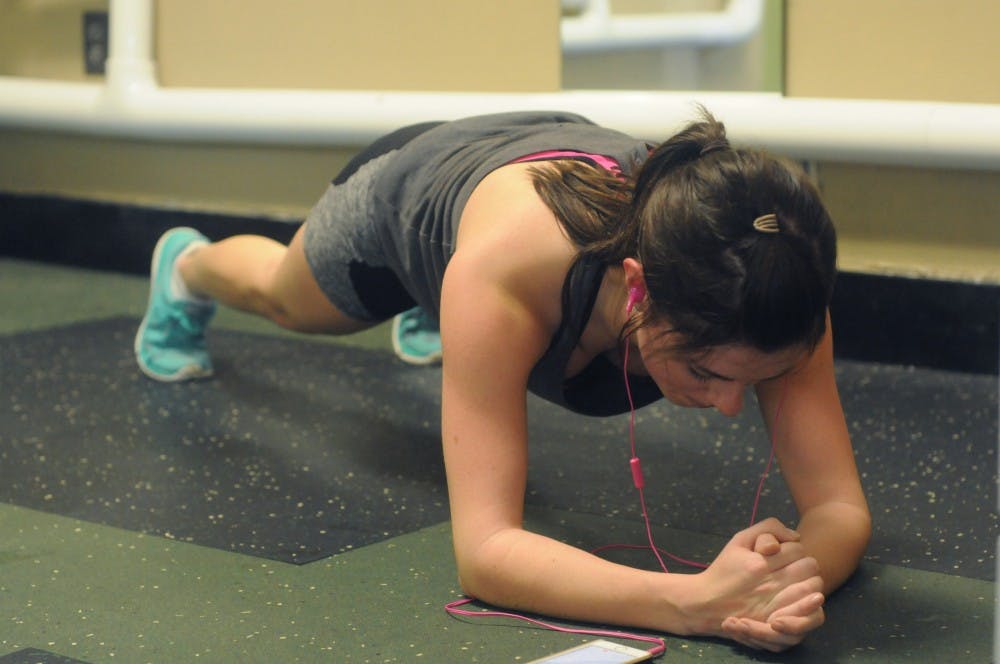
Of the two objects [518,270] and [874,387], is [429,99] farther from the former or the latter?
[518,270]

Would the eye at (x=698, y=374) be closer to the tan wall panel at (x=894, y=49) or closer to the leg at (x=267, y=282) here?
the leg at (x=267, y=282)

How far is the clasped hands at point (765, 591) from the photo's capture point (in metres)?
1.22

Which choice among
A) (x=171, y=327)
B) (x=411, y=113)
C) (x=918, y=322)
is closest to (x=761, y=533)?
(x=918, y=322)

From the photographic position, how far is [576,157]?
1479mm

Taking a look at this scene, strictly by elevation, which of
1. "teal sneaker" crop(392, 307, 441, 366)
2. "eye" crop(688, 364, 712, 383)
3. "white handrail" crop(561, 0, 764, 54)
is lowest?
"teal sneaker" crop(392, 307, 441, 366)

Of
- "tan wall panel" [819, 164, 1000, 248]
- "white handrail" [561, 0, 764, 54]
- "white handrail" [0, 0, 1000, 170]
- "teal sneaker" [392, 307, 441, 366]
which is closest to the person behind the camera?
"white handrail" [0, 0, 1000, 170]

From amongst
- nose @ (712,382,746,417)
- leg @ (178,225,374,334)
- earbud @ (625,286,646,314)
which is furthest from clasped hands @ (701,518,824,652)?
leg @ (178,225,374,334)

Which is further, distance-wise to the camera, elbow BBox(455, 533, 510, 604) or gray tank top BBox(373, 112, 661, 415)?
gray tank top BBox(373, 112, 661, 415)

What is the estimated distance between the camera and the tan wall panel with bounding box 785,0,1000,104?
7.40 ft

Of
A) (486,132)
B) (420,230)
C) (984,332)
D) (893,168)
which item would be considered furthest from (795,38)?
(420,230)

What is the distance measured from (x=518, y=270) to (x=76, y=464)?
0.87 meters

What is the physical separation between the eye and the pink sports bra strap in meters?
0.26

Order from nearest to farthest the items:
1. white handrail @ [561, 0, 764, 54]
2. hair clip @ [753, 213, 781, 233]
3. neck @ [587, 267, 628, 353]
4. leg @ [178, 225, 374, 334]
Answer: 1. hair clip @ [753, 213, 781, 233]
2. neck @ [587, 267, 628, 353]
3. leg @ [178, 225, 374, 334]
4. white handrail @ [561, 0, 764, 54]

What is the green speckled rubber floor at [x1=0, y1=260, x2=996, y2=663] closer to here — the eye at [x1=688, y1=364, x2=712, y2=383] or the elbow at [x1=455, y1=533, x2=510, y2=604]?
the elbow at [x1=455, y1=533, x2=510, y2=604]
